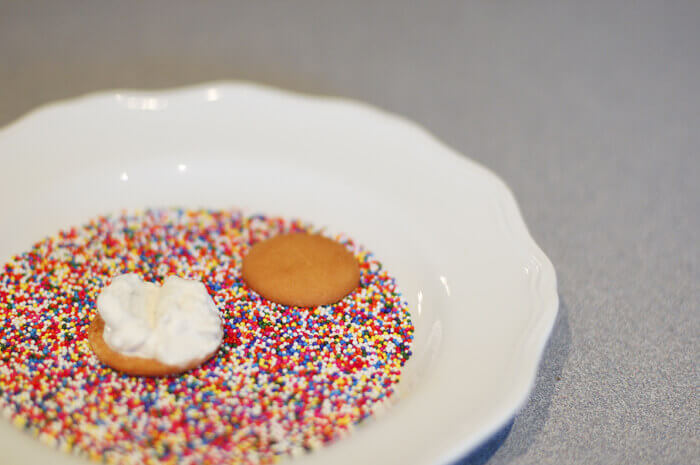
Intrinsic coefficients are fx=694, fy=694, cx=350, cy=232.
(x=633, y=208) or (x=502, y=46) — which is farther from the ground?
(x=502, y=46)

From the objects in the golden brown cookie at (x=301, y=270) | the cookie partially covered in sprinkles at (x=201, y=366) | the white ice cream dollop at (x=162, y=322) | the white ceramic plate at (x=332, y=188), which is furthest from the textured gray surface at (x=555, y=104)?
the white ice cream dollop at (x=162, y=322)

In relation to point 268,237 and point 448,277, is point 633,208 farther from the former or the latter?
point 268,237

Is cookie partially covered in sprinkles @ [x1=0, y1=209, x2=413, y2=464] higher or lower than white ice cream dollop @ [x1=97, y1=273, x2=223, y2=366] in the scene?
lower

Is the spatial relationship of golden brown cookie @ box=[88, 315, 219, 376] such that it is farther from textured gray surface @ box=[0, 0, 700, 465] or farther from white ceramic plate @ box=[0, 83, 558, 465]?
textured gray surface @ box=[0, 0, 700, 465]

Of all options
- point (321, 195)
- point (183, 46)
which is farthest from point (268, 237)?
point (183, 46)

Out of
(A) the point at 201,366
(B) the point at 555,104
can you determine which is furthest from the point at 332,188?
(B) the point at 555,104

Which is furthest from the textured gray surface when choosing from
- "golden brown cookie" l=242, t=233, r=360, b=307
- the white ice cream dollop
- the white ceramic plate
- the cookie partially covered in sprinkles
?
the white ice cream dollop
